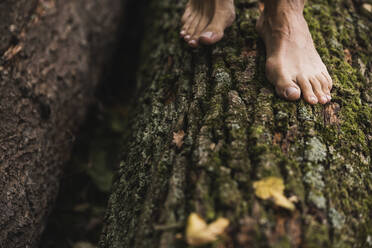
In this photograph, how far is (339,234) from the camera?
107 cm

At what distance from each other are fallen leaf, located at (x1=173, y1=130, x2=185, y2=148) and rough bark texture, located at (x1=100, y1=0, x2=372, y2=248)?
0.03 meters

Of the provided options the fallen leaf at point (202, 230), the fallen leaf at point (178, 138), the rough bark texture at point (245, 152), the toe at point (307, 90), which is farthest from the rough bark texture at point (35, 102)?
the toe at point (307, 90)

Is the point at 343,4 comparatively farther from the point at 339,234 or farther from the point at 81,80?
the point at 81,80

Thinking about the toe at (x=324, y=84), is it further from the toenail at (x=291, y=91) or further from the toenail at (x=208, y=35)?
the toenail at (x=208, y=35)

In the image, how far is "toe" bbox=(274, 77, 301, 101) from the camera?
1377 mm

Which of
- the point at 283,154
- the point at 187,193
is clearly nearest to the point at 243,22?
the point at 283,154

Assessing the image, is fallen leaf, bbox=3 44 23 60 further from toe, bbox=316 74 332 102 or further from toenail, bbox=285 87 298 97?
toe, bbox=316 74 332 102

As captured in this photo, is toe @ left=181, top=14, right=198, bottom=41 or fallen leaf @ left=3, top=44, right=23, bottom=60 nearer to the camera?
fallen leaf @ left=3, top=44, right=23, bottom=60

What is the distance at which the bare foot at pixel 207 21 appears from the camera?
1725 mm

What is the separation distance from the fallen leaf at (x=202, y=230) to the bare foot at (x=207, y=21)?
1051 millimetres

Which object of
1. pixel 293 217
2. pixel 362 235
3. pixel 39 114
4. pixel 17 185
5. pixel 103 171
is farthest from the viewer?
pixel 103 171

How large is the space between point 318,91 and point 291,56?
0.70ft

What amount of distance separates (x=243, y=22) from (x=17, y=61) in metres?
1.31

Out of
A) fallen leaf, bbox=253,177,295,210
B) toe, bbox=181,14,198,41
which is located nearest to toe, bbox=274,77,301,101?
fallen leaf, bbox=253,177,295,210
